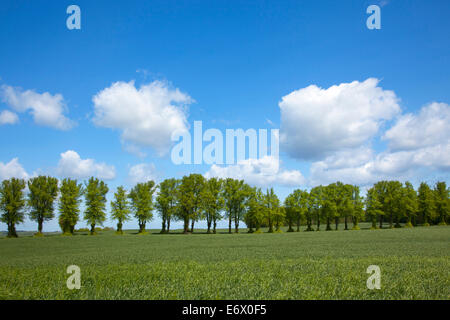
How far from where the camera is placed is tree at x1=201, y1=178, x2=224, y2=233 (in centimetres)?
7066

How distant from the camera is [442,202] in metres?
84.1

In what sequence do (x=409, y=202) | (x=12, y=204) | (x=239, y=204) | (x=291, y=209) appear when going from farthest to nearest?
(x=291, y=209), (x=409, y=202), (x=239, y=204), (x=12, y=204)

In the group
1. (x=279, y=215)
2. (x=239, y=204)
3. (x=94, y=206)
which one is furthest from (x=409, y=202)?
(x=94, y=206)

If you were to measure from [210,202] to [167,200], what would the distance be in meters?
12.7

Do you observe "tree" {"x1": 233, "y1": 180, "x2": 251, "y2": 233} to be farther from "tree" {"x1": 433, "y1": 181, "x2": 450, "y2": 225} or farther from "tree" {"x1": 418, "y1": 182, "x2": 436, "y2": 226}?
"tree" {"x1": 433, "y1": 181, "x2": 450, "y2": 225}

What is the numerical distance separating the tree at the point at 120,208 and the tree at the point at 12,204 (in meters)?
21.9

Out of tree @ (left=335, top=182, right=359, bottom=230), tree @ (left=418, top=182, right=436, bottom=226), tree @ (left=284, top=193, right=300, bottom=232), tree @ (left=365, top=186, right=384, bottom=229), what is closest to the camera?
tree @ (left=335, top=182, right=359, bottom=230)

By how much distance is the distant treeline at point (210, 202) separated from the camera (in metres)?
65.3

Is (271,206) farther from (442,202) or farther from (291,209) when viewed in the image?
(442,202)

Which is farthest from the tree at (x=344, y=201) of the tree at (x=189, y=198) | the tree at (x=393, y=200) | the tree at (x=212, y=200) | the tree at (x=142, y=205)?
the tree at (x=142, y=205)

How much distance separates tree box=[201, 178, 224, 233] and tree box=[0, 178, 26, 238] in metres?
46.7

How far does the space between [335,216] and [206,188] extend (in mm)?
41987

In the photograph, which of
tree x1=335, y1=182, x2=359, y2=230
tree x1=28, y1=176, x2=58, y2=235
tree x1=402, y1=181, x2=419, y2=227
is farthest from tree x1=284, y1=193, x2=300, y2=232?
tree x1=28, y1=176, x2=58, y2=235
